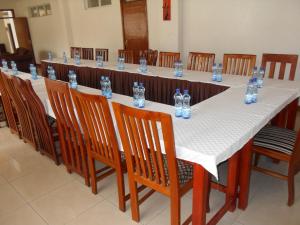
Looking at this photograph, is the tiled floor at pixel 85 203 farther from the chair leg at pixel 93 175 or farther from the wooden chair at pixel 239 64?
the wooden chair at pixel 239 64

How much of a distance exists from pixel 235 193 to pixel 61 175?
62.6 inches

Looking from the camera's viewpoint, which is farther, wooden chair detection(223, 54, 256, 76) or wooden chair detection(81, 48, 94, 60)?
wooden chair detection(81, 48, 94, 60)

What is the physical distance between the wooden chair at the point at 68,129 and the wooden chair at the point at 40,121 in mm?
236

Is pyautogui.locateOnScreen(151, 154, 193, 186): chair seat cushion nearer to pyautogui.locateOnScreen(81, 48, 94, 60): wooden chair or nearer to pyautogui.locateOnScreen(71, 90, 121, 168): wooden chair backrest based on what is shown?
pyautogui.locateOnScreen(71, 90, 121, 168): wooden chair backrest

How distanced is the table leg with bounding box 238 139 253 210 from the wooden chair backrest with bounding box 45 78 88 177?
4.04 ft

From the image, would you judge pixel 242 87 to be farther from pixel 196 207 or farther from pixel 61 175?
pixel 61 175

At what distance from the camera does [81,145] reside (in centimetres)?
204

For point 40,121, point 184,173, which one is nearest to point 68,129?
point 40,121

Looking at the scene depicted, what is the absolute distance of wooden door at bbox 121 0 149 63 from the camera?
5.28 meters

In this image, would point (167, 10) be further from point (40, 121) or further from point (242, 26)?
point (40, 121)

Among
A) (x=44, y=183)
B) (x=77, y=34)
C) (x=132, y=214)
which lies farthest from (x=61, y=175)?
(x=77, y=34)

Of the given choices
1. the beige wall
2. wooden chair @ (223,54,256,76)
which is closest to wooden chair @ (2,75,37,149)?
wooden chair @ (223,54,256,76)

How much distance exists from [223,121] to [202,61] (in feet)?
6.42

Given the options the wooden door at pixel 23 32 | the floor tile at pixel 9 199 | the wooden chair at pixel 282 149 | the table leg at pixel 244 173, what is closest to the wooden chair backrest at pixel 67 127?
the floor tile at pixel 9 199
